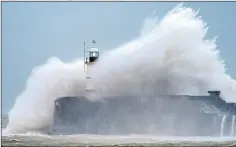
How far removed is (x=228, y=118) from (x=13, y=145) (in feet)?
12.8

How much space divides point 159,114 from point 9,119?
Answer: 265cm

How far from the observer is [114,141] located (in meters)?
Result: 12.2

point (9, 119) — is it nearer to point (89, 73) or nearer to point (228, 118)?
point (89, 73)

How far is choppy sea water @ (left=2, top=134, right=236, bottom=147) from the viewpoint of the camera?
12039mm

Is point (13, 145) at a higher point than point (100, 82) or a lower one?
lower

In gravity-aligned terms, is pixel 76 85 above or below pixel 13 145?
above

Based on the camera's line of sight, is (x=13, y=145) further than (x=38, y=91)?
No

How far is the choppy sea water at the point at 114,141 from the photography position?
1204 cm

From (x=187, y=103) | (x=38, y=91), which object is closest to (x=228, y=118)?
(x=187, y=103)

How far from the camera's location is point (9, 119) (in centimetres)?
1245

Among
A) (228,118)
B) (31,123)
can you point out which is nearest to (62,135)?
(31,123)

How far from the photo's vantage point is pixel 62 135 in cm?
1252

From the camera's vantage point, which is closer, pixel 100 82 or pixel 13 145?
pixel 13 145

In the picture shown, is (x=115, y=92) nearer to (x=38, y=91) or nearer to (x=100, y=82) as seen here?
(x=100, y=82)
